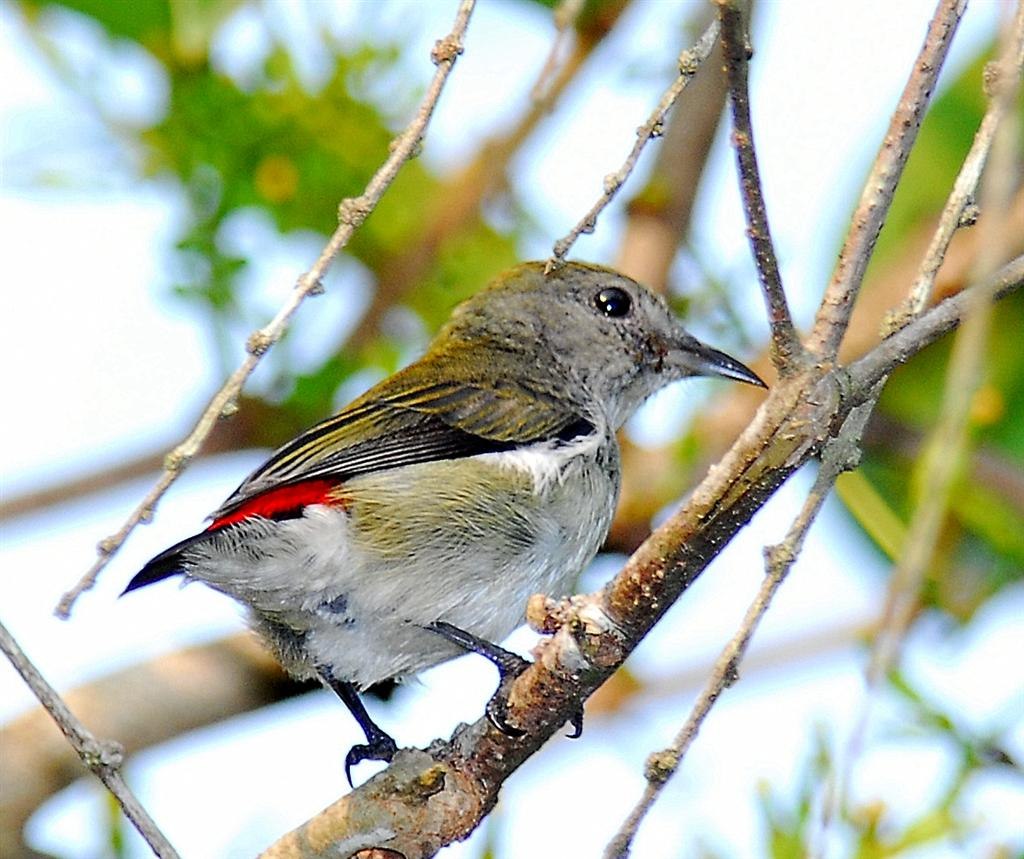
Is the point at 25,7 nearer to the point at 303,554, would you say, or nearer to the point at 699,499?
the point at 303,554

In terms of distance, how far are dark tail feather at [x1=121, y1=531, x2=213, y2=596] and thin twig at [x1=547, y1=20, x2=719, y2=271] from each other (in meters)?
1.23

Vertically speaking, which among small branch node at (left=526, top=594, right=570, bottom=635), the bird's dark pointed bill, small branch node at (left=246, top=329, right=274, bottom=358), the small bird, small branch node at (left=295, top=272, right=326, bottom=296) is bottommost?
small branch node at (left=526, top=594, right=570, bottom=635)

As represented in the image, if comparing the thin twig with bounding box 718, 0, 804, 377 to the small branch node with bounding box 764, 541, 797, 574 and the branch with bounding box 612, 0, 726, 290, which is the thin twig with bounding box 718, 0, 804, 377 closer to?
the small branch node with bounding box 764, 541, 797, 574

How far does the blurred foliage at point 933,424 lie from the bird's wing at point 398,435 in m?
1.19

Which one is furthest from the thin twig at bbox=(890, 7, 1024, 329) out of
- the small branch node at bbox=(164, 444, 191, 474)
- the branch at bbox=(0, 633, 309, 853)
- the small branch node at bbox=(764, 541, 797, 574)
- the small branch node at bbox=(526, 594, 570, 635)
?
the branch at bbox=(0, 633, 309, 853)

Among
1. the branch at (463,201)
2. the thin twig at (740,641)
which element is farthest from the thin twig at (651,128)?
the branch at (463,201)

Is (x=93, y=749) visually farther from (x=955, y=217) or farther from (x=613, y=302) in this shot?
(x=613, y=302)

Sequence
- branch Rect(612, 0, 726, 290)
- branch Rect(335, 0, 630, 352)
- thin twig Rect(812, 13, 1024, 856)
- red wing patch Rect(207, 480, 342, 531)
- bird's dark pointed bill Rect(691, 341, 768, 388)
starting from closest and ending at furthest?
thin twig Rect(812, 13, 1024, 856), red wing patch Rect(207, 480, 342, 531), bird's dark pointed bill Rect(691, 341, 768, 388), branch Rect(335, 0, 630, 352), branch Rect(612, 0, 726, 290)

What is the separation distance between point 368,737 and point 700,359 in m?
1.58

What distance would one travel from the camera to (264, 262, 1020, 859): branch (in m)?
2.70

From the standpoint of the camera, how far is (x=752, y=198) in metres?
2.53

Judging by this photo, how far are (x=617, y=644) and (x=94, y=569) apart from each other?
95 centimetres

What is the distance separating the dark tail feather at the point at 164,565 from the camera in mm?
3871

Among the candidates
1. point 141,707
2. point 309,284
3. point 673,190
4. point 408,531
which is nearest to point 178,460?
point 309,284
